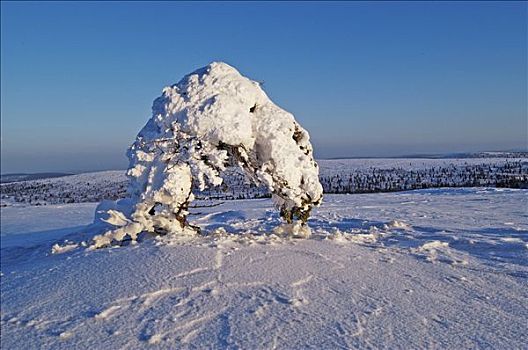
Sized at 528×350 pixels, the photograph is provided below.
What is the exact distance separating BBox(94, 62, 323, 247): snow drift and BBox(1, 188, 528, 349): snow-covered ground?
825 mm

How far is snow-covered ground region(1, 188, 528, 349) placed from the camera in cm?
439

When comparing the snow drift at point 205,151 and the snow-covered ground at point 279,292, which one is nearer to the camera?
the snow-covered ground at point 279,292

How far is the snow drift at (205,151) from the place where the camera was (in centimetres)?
830

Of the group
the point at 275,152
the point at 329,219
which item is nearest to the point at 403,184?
the point at 329,219

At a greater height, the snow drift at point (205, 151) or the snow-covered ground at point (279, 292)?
the snow drift at point (205, 151)

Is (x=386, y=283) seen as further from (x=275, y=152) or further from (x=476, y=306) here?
(x=275, y=152)

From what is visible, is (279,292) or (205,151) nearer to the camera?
(279,292)

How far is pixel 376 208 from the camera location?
46.8ft

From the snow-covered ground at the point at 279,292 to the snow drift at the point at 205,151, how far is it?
825 millimetres

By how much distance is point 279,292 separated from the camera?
547cm

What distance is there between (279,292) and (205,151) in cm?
372

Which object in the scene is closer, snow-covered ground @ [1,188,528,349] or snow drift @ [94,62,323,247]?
snow-covered ground @ [1,188,528,349]

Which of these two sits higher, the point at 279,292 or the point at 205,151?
the point at 205,151

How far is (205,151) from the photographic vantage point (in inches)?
330
